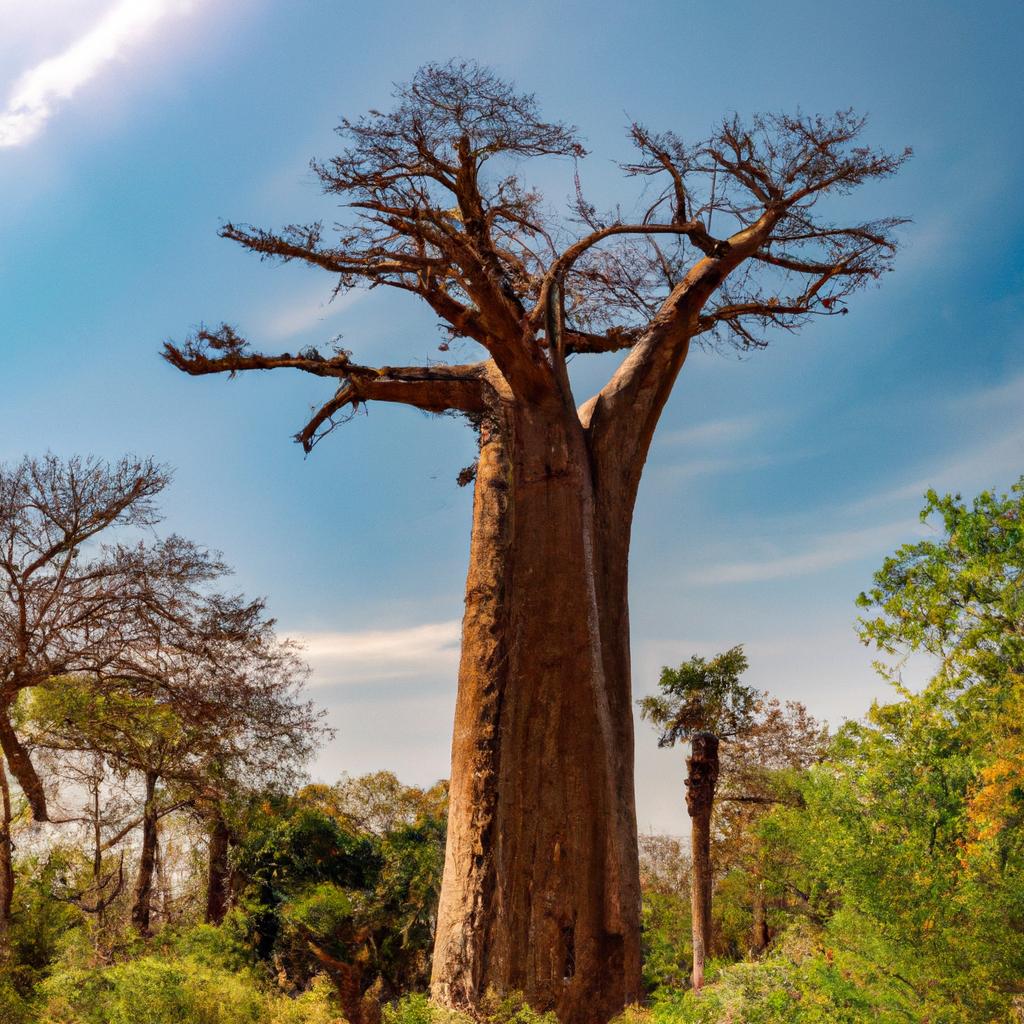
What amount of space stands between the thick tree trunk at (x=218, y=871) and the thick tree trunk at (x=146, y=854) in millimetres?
1032

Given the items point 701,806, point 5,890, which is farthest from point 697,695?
point 5,890

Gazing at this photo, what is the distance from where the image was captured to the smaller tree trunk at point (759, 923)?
20453 millimetres

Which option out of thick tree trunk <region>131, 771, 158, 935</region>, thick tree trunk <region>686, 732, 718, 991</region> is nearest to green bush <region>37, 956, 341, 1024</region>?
thick tree trunk <region>686, 732, 718, 991</region>

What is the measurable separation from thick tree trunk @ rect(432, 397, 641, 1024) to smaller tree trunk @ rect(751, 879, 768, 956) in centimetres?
1376

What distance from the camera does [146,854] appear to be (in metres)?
16.0

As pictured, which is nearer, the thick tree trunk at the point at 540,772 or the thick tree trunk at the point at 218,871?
the thick tree trunk at the point at 540,772

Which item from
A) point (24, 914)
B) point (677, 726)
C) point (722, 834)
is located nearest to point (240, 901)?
point (24, 914)

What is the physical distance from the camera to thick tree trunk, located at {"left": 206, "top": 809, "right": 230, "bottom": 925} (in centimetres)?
1694

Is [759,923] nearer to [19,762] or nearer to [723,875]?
[723,875]

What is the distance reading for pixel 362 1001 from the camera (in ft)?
45.4

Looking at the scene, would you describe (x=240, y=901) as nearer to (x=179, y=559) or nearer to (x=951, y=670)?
(x=179, y=559)

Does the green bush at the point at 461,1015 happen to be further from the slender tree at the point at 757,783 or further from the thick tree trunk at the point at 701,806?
the slender tree at the point at 757,783

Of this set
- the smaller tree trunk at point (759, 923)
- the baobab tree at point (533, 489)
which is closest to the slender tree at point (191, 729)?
the baobab tree at point (533, 489)

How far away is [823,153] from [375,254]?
5559mm
